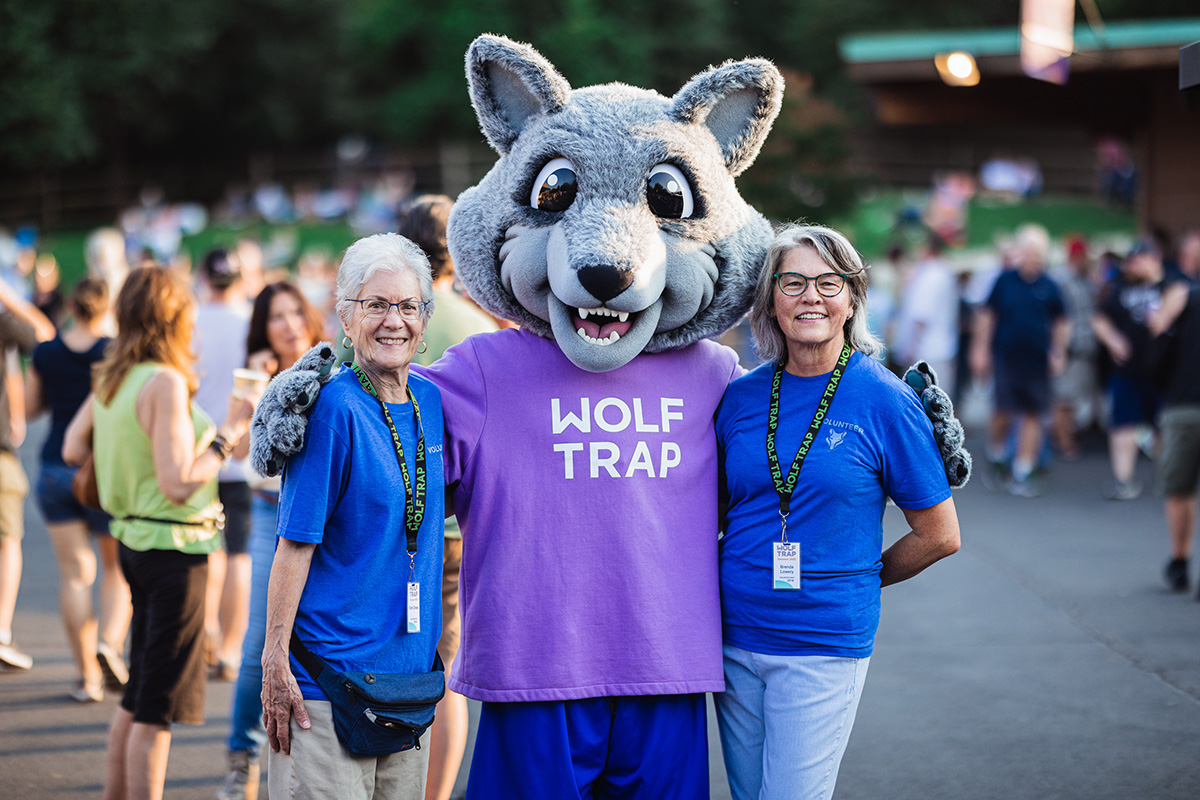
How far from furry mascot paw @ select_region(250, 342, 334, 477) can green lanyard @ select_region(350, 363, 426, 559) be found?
5.2 inches

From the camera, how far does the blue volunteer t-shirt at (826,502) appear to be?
2.89 m

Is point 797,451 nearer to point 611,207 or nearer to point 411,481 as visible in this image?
point 611,207

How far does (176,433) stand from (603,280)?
1.89 meters

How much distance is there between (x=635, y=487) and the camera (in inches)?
116

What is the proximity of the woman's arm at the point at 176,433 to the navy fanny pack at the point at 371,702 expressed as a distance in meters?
1.42

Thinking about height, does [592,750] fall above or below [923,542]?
below

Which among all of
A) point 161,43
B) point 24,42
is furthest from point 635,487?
point 161,43

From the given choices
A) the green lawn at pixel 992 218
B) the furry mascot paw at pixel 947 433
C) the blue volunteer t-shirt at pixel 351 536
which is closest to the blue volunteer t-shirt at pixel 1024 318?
the furry mascot paw at pixel 947 433

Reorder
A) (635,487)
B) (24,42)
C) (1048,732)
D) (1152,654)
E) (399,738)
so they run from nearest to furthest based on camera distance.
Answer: (399,738), (635,487), (1048,732), (1152,654), (24,42)

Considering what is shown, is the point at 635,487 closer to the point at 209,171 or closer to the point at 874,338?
the point at 874,338

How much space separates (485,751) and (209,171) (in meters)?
37.3

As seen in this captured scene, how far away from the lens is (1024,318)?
32.0ft

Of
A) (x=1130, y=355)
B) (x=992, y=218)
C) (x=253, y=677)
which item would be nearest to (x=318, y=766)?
(x=253, y=677)

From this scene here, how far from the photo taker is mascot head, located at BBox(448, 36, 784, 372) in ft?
9.58
